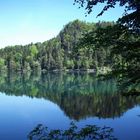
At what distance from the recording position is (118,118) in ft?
121

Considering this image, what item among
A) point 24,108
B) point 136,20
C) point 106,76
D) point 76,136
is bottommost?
point 24,108

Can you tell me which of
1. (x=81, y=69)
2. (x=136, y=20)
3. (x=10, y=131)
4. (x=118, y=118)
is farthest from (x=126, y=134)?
(x=81, y=69)

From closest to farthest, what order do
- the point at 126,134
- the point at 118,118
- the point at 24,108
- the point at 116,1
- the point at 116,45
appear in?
the point at 116,1 → the point at 116,45 → the point at 126,134 → the point at 118,118 → the point at 24,108

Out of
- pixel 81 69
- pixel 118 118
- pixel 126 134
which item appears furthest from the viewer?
pixel 81 69

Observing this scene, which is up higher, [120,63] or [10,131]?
[120,63]

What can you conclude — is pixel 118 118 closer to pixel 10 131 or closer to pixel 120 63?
pixel 10 131

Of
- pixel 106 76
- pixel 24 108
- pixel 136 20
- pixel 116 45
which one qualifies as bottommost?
pixel 24 108

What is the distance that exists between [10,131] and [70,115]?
36.5 feet

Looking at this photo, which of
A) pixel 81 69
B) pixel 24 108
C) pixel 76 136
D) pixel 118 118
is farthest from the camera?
pixel 81 69

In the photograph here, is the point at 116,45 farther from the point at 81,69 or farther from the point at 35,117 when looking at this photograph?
the point at 81,69

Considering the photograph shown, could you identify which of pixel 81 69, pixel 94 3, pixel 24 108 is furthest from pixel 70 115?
pixel 81 69

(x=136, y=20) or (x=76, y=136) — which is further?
(x=76, y=136)

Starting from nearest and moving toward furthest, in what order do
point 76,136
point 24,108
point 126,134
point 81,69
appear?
1. point 76,136
2. point 126,134
3. point 24,108
4. point 81,69

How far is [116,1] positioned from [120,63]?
2.11m
